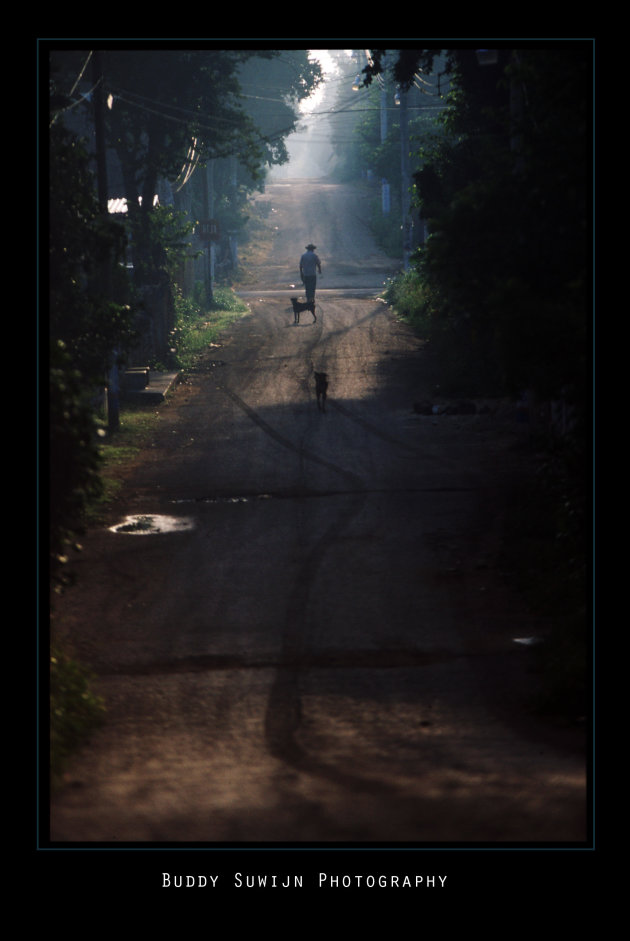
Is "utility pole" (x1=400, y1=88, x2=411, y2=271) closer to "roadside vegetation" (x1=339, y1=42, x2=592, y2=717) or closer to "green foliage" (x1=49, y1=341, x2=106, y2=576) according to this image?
"roadside vegetation" (x1=339, y1=42, x2=592, y2=717)

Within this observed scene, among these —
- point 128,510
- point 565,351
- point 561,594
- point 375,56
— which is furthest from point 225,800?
point 375,56

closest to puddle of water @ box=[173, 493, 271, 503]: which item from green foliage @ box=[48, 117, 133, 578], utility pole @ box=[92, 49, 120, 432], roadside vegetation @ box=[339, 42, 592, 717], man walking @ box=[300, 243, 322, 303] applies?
green foliage @ box=[48, 117, 133, 578]

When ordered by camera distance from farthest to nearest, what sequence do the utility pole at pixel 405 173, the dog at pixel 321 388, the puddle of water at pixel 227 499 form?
the utility pole at pixel 405 173
the dog at pixel 321 388
the puddle of water at pixel 227 499

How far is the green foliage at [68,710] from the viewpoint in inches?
251

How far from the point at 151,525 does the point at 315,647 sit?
457 cm

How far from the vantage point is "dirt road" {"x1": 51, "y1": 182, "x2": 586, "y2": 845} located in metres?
5.38

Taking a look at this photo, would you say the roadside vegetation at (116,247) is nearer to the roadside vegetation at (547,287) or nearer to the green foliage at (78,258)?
the green foliage at (78,258)

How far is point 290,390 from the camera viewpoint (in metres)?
22.4

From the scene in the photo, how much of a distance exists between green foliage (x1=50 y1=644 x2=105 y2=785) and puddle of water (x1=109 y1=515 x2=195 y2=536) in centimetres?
473

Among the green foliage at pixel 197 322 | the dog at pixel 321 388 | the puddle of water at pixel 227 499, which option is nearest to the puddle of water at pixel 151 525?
the puddle of water at pixel 227 499

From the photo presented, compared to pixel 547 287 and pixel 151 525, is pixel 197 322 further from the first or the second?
pixel 547 287

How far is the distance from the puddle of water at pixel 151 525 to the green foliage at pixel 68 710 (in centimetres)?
473

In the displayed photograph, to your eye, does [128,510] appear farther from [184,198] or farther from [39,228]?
[184,198]

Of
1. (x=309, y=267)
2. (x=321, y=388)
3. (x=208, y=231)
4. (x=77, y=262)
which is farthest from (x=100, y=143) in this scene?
(x=208, y=231)
